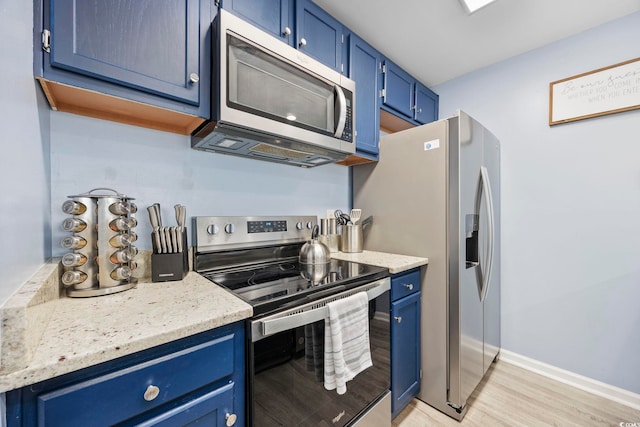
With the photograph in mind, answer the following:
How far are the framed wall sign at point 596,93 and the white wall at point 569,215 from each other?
50 millimetres

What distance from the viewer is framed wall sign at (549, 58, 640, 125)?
5.34 ft

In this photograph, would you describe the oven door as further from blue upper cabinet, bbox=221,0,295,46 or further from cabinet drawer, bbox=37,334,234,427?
blue upper cabinet, bbox=221,0,295,46

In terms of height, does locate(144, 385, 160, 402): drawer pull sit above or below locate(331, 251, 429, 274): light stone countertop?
below

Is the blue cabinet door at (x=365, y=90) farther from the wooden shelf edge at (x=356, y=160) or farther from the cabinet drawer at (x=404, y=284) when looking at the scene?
the cabinet drawer at (x=404, y=284)

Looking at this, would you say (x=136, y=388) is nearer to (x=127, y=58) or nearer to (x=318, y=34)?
(x=127, y=58)

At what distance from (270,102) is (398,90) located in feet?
4.41

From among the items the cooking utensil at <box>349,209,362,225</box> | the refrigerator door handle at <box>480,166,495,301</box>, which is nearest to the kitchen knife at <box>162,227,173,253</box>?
the cooking utensil at <box>349,209,362,225</box>

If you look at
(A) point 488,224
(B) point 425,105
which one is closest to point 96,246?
(A) point 488,224

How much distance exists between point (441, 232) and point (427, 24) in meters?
1.38

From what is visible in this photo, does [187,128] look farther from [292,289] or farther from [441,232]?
[441,232]

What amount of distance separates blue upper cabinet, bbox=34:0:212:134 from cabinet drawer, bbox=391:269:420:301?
126 centimetres

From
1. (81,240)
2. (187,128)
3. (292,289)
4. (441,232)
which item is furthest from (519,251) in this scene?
(81,240)

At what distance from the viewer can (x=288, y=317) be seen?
0.88 metres

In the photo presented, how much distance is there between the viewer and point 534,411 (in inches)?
60.8
